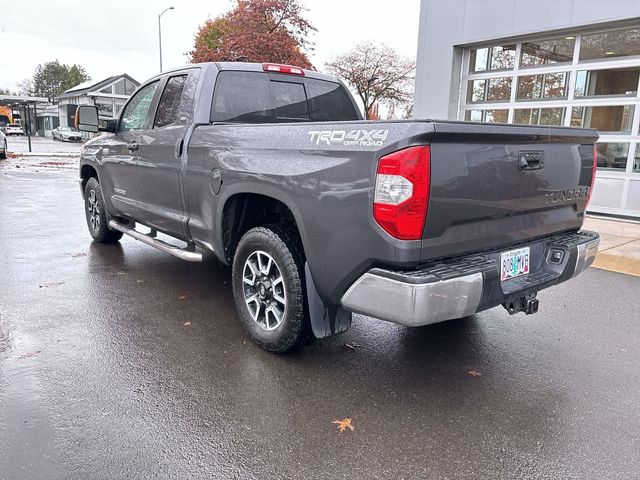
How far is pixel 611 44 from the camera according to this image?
30.5ft

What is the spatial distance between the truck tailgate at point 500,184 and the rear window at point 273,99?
2234 millimetres

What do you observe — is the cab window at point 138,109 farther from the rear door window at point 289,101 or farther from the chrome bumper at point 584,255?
the chrome bumper at point 584,255

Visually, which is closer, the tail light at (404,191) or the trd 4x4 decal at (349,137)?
the tail light at (404,191)

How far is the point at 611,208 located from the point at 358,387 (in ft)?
27.9

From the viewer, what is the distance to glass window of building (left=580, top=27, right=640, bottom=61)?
902 centimetres

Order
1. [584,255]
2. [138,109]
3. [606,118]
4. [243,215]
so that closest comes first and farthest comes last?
1. [584,255]
2. [243,215]
3. [138,109]
4. [606,118]

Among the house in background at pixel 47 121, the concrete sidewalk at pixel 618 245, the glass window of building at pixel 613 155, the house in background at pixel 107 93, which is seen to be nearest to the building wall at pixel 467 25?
the glass window of building at pixel 613 155

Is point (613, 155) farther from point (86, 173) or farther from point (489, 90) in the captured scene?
point (86, 173)

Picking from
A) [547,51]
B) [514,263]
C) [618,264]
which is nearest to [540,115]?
[547,51]

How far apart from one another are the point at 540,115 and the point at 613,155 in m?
1.62

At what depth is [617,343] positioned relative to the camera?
13.1ft

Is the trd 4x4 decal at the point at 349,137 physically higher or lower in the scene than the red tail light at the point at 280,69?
lower

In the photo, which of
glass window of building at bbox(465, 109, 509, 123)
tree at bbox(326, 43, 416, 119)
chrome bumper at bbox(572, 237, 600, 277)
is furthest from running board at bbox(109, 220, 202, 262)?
tree at bbox(326, 43, 416, 119)

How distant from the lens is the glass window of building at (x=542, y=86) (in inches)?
396
